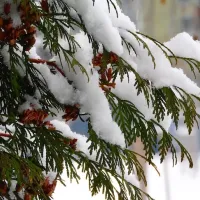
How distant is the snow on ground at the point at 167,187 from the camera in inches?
205

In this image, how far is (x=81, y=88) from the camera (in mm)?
1090

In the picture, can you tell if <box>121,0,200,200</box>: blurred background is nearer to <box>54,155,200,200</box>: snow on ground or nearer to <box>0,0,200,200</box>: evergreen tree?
<box>54,155,200,200</box>: snow on ground

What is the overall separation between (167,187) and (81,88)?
4.67m

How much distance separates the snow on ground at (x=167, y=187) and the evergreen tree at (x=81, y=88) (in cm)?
387

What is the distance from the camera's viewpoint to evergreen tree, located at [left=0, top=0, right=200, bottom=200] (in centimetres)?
104

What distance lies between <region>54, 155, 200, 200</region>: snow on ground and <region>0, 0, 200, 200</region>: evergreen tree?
3.87 m

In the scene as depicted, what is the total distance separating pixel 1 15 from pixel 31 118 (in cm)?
22

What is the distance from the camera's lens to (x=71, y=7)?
108 cm

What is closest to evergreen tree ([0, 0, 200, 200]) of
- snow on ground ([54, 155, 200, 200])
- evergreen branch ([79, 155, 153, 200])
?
evergreen branch ([79, 155, 153, 200])

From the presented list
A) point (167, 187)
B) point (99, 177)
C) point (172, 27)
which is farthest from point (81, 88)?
point (167, 187)

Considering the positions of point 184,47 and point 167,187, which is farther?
point 167,187

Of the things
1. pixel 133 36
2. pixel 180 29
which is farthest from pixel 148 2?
pixel 133 36

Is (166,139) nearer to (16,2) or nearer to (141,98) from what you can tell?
(141,98)

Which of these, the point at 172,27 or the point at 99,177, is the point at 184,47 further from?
the point at 172,27
